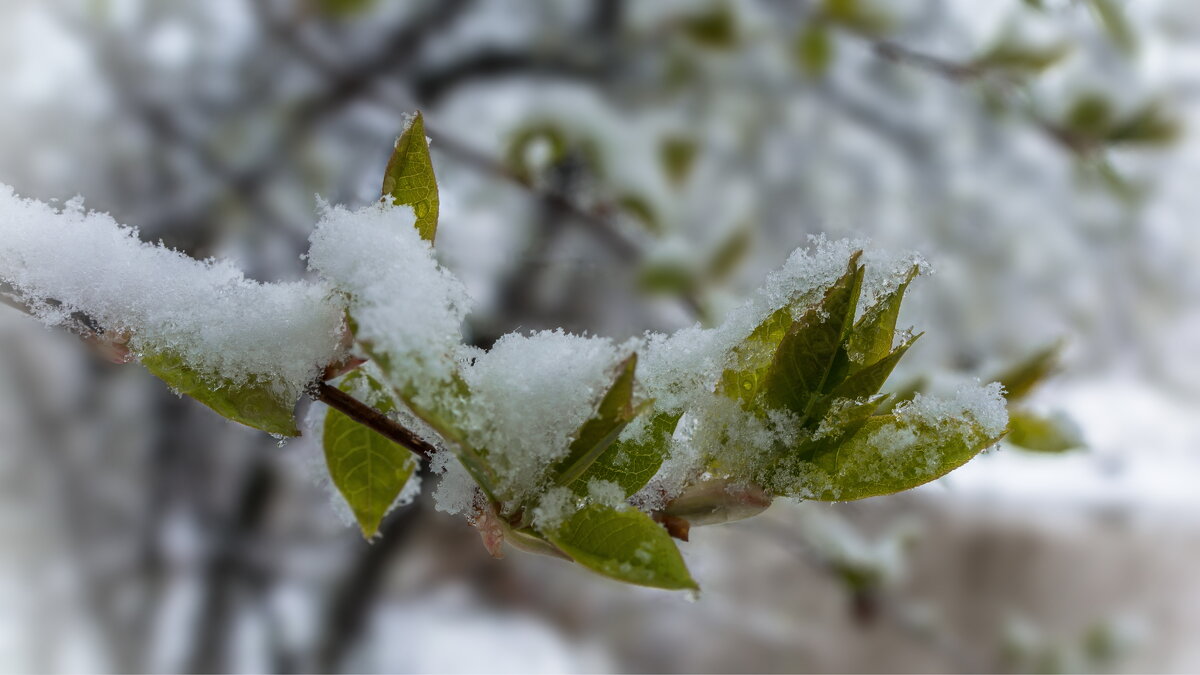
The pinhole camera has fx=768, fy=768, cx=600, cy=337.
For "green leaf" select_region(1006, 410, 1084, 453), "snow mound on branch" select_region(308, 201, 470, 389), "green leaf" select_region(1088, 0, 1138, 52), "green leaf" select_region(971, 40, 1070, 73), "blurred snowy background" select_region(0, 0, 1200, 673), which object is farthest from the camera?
"blurred snowy background" select_region(0, 0, 1200, 673)

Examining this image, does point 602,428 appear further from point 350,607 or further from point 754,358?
point 350,607

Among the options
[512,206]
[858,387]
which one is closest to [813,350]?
[858,387]

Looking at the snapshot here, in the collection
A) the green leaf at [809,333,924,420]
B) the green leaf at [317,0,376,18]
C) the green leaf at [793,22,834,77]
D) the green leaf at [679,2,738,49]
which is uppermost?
the green leaf at [679,2,738,49]

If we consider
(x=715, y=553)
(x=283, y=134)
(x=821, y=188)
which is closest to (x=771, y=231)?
(x=821, y=188)

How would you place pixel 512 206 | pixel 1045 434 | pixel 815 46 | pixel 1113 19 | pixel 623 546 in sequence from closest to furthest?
pixel 623 546 → pixel 1045 434 → pixel 1113 19 → pixel 815 46 → pixel 512 206

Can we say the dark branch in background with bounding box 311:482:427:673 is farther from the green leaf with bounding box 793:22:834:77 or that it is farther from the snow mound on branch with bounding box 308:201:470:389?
the snow mound on branch with bounding box 308:201:470:389

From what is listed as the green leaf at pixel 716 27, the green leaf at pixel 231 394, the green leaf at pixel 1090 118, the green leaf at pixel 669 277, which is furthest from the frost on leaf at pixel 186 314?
the green leaf at pixel 716 27

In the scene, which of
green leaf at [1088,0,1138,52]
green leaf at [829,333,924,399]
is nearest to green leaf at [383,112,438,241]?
green leaf at [829,333,924,399]
